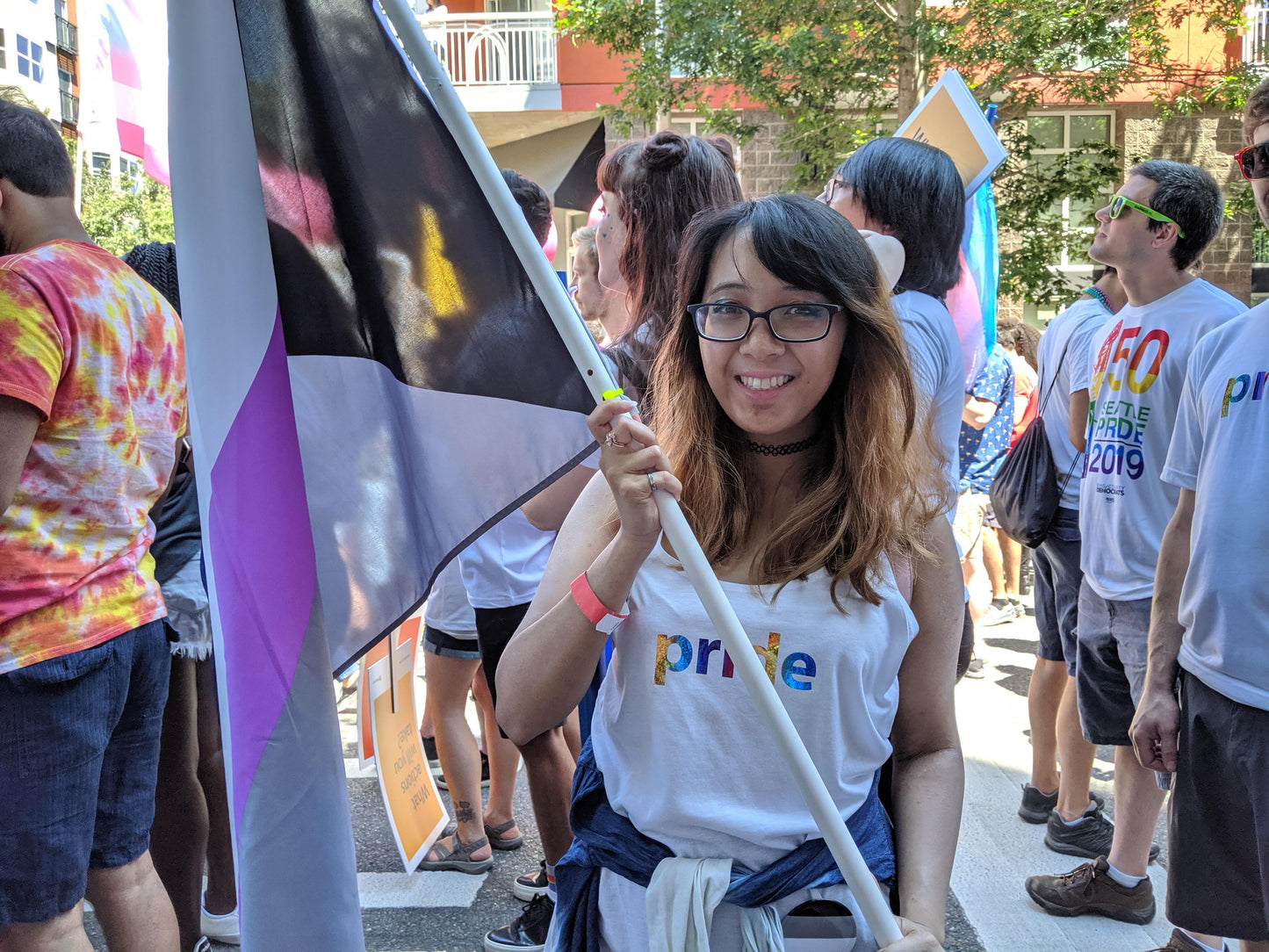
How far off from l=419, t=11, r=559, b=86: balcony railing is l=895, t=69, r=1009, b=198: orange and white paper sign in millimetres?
14750

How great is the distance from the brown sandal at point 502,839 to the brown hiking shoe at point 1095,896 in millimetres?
1903

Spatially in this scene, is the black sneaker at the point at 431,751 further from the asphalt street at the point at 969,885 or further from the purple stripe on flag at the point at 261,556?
the purple stripe on flag at the point at 261,556

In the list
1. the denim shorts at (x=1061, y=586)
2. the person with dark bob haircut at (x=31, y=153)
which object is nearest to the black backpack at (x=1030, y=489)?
the denim shorts at (x=1061, y=586)

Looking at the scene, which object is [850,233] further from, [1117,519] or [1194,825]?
[1117,519]

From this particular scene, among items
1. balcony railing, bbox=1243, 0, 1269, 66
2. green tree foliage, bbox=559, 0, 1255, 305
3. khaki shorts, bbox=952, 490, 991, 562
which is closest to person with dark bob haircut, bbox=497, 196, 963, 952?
khaki shorts, bbox=952, 490, 991, 562

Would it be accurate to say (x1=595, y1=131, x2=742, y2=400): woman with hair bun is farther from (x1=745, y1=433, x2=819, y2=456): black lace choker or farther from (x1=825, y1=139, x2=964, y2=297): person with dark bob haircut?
(x1=745, y1=433, x2=819, y2=456): black lace choker

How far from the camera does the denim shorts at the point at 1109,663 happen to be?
3623 millimetres

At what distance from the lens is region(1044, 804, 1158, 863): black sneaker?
418 centimetres

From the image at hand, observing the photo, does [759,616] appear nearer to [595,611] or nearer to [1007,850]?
[595,611]

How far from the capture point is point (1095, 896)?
3723 millimetres

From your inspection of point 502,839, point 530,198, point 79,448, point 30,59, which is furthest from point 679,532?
point 30,59

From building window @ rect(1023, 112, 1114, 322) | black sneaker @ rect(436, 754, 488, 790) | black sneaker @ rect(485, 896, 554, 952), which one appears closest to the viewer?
black sneaker @ rect(485, 896, 554, 952)

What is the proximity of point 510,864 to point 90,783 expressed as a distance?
6.67ft

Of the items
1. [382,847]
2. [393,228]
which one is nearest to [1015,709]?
[382,847]
